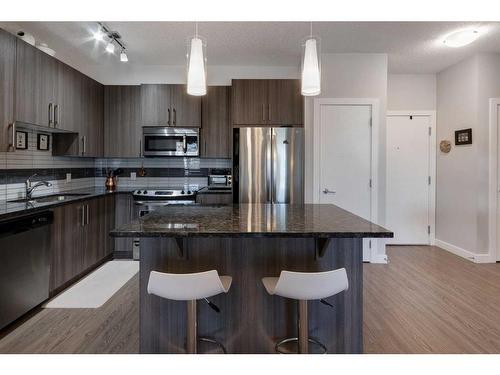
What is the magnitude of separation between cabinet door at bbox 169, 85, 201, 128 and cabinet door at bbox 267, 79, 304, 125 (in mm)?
994

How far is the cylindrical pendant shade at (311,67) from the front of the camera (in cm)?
192

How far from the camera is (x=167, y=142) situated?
13.9ft

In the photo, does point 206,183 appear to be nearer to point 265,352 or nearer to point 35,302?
point 35,302

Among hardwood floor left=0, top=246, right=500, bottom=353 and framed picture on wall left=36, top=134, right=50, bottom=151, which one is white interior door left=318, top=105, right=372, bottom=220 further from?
framed picture on wall left=36, top=134, right=50, bottom=151

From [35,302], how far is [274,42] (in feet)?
11.4

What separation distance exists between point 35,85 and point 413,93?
4.89m

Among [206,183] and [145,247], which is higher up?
[206,183]

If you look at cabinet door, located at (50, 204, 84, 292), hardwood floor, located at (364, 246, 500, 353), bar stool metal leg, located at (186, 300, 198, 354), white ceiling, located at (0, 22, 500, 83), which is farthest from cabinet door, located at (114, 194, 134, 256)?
hardwood floor, located at (364, 246, 500, 353)

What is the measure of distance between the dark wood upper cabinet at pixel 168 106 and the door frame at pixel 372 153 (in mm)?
1558

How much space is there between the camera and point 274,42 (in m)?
3.65

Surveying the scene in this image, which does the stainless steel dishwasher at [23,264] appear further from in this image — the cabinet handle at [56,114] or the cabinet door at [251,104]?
the cabinet door at [251,104]

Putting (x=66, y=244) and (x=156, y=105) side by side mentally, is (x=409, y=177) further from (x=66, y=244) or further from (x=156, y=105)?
(x=66, y=244)
